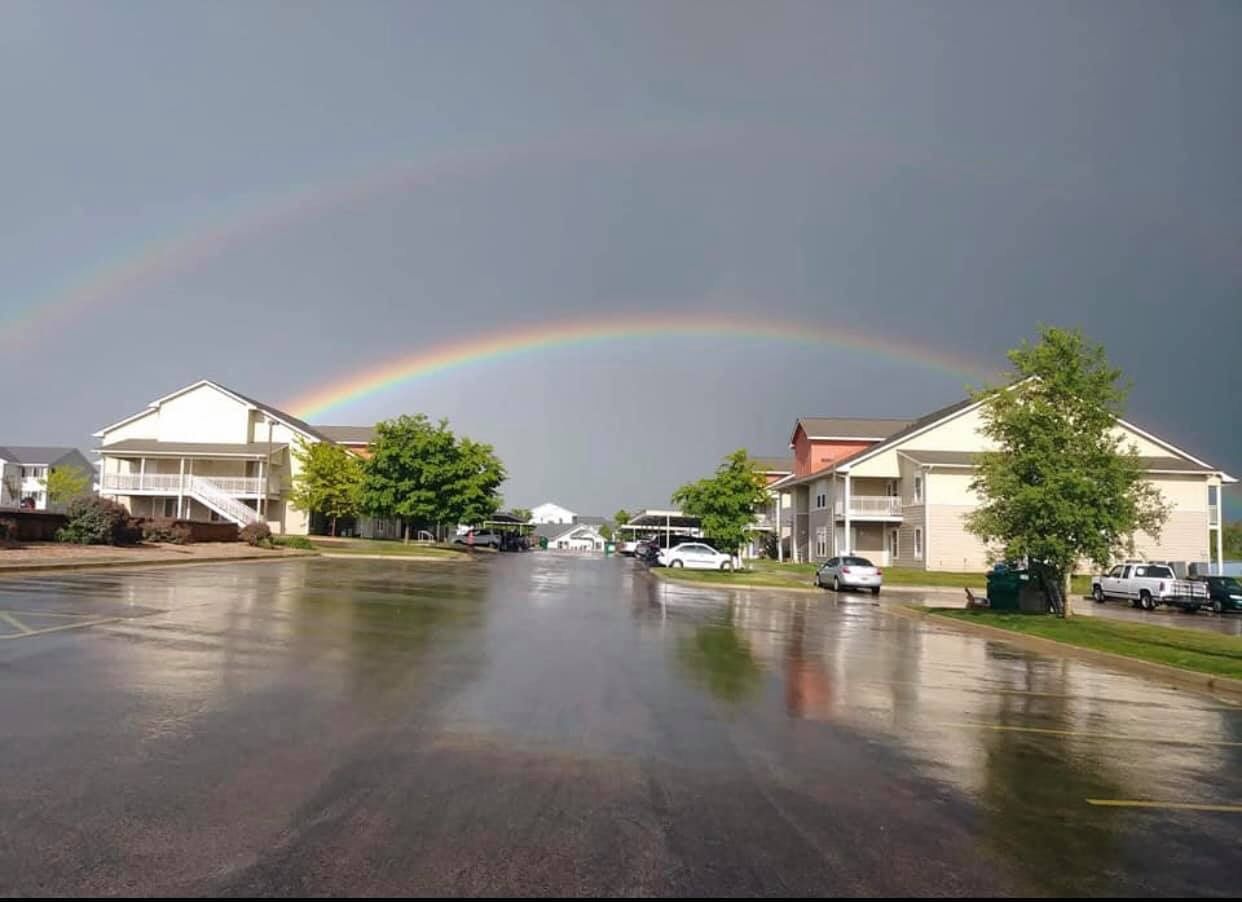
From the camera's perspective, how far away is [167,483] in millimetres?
55438

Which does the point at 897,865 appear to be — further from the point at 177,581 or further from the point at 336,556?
the point at 336,556

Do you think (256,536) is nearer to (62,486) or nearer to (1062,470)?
(1062,470)

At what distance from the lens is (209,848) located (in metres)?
4.77

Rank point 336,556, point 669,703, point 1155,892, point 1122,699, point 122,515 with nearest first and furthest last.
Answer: point 1155,892, point 669,703, point 1122,699, point 122,515, point 336,556

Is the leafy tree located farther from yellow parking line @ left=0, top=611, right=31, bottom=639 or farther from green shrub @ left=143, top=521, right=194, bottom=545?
yellow parking line @ left=0, top=611, right=31, bottom=639

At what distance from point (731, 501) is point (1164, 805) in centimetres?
3463

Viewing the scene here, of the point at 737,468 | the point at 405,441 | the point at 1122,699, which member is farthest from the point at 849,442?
the point at 1122,699

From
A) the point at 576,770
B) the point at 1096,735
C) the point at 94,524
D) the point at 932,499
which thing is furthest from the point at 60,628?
the point at 932,499

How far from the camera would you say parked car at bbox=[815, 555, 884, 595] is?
35531mm

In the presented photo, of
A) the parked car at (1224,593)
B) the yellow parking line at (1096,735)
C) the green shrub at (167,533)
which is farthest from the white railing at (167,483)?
the yellow parking line at (1096,735)

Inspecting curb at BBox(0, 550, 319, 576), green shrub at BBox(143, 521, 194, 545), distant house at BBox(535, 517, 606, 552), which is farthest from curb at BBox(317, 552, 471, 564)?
distant house at BBox(535, 517, 606, 552)

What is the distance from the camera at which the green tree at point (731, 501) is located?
1626 inches

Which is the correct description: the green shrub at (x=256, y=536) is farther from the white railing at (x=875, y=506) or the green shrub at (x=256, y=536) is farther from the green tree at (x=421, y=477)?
the white railing at (x=875, y=506)

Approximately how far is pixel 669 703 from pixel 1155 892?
A: 532 centimetres
